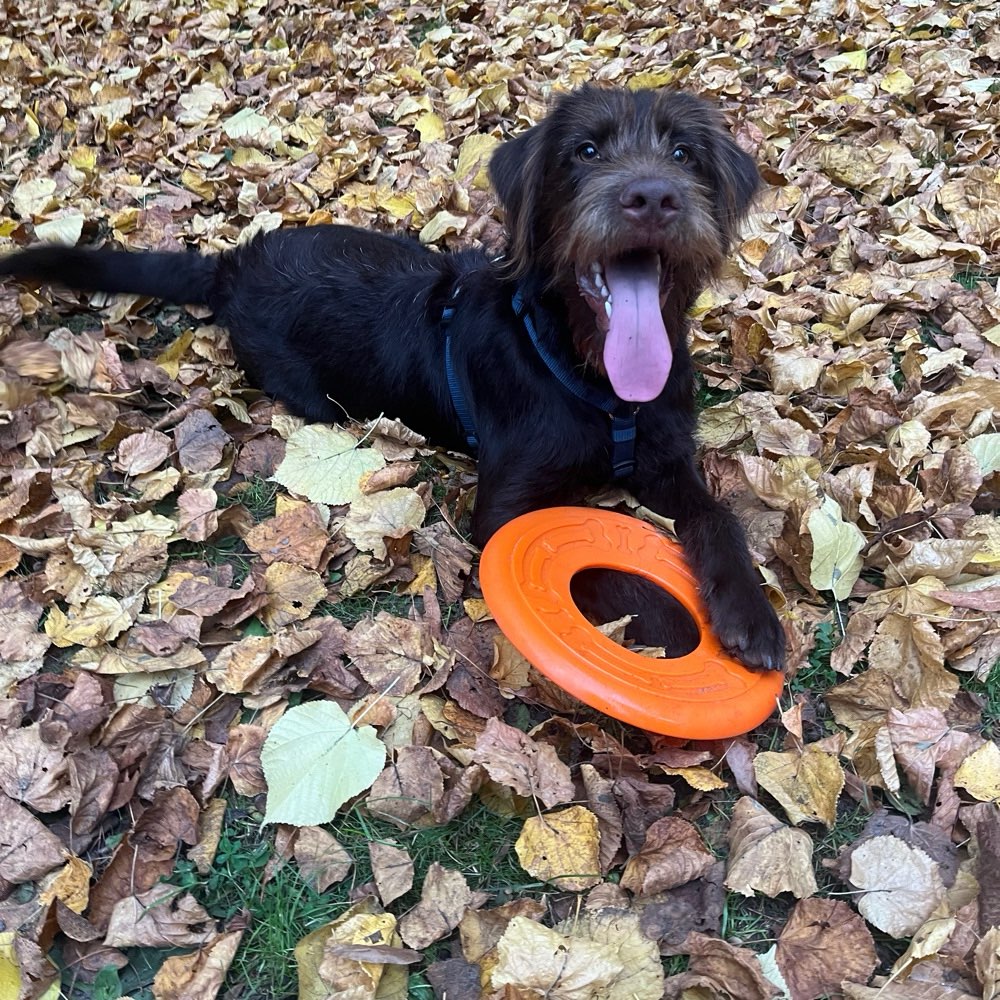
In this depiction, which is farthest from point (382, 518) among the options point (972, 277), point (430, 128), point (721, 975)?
point (430, 128)

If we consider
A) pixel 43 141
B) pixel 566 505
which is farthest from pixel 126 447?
pixel 43 141

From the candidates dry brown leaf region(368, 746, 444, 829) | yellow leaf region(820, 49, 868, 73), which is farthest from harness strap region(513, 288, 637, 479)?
yellow leaf region(820, 49, 868, 73)

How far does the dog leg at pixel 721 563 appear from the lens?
2.39 m

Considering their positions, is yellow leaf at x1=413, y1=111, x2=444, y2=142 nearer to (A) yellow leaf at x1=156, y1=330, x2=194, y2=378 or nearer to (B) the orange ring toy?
(A) yellow leaf at x1=156, y1=330, x2=194, y2=378

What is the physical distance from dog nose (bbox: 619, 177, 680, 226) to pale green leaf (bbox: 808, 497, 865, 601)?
1040 mm

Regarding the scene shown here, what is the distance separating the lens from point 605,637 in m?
2.35

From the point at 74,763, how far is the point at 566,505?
1709mm

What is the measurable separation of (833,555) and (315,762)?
1.66 meters

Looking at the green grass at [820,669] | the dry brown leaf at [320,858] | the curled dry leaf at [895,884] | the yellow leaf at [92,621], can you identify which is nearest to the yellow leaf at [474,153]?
the yellow leaf at [92,621]

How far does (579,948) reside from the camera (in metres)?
1.82

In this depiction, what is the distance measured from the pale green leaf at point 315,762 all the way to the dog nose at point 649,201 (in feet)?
5.48

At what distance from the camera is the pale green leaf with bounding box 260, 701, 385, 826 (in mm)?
2152

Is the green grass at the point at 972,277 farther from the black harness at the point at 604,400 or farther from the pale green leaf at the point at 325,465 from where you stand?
the pale green leaf at the point at 325,465

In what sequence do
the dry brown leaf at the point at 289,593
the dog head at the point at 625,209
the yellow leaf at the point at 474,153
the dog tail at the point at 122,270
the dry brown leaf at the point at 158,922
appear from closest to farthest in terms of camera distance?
the dry brown leaf at the point at 158,922
the dog head at the point at 625,209
the dry brown leaf at the point at 289,593
the dog tail at the point at 122,270
the yellow leaf at the point at 474,153
